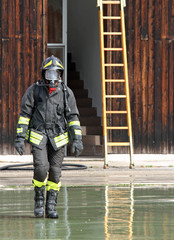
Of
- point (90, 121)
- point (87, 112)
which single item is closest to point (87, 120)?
point (90, 121)

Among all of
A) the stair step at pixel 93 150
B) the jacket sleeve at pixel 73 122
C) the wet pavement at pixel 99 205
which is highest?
the jacket sleeve at pixel 73 122

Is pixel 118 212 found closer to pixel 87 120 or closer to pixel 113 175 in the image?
pixel 113 175

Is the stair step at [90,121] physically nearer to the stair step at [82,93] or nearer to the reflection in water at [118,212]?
the stair step at [82,93]

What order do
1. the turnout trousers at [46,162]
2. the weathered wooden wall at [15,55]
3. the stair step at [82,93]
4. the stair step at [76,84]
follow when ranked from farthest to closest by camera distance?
the stair step at [76,84]
the stair step at [82,93]
the weathered wooden wall at [15,55]
the turnout trousers at [46,162]

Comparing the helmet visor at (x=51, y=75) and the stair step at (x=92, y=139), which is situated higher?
the helmet visor at (x=51, y=75)

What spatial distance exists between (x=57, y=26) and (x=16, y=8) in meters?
1.38

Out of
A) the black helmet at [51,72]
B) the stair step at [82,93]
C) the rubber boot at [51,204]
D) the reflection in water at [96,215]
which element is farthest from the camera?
the stair step at [82,93]

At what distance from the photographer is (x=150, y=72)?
1495 centimetres

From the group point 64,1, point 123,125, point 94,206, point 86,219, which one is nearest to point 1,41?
point 64,1

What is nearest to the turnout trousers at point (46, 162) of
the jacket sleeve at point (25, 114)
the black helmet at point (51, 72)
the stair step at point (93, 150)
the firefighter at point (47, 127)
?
the firefighter at point (47, 127)

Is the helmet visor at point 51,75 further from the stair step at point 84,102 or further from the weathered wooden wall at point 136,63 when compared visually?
the stair step at point 84,102

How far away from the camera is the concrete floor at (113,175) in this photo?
10.6m

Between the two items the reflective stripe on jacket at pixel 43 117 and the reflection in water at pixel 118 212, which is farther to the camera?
the reflective stripe on jacket at pixel 43 117

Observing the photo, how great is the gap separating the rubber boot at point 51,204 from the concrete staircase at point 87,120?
8.00m
